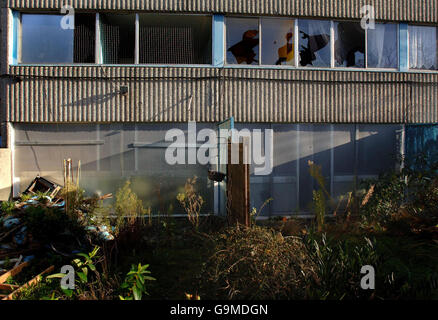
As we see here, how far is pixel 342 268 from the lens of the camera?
10.1 feet

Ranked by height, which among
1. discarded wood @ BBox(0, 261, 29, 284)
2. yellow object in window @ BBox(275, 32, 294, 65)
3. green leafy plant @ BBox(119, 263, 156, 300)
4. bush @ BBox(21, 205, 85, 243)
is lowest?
discarded wood @ BBox(0, 261, 29, 284)

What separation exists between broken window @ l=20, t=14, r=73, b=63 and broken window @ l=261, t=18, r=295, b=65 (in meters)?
4.47

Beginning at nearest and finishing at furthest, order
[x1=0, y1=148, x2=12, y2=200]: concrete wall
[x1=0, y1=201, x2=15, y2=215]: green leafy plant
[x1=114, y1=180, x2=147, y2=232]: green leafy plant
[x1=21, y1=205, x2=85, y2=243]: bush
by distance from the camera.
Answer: [x1=21, y1=205, x2=85, y2=243]: bush → [x1=114, y1=180, x2=147, y2=232]: green leafy plant → [x1=0, y1=201, x2=15, y2=215]: green leafy plant → [x1=0, y1=148, x2=12, y2=200]: concrete wall

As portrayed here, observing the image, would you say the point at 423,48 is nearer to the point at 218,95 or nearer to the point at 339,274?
the point at 218,95

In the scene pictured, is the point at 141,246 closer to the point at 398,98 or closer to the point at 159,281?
the point at 159,281

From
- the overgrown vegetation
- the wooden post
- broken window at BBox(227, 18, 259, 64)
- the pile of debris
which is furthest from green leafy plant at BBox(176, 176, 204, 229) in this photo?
broken window at BBox(227, 18, 259, 64)

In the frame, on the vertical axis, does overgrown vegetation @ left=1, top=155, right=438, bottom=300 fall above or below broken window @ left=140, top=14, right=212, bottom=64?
below

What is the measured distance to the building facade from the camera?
7047 millimetres

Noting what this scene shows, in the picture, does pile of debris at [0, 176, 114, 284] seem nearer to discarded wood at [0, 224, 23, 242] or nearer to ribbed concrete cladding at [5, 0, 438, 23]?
discarded wood at [0, 224, 23, 242]

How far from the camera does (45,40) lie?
715 cm

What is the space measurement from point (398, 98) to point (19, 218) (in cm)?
845

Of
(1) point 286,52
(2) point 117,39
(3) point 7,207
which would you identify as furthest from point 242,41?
(3) point 7,207

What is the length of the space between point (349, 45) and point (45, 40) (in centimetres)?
715

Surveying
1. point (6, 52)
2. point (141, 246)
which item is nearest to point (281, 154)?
point (141, 246)
